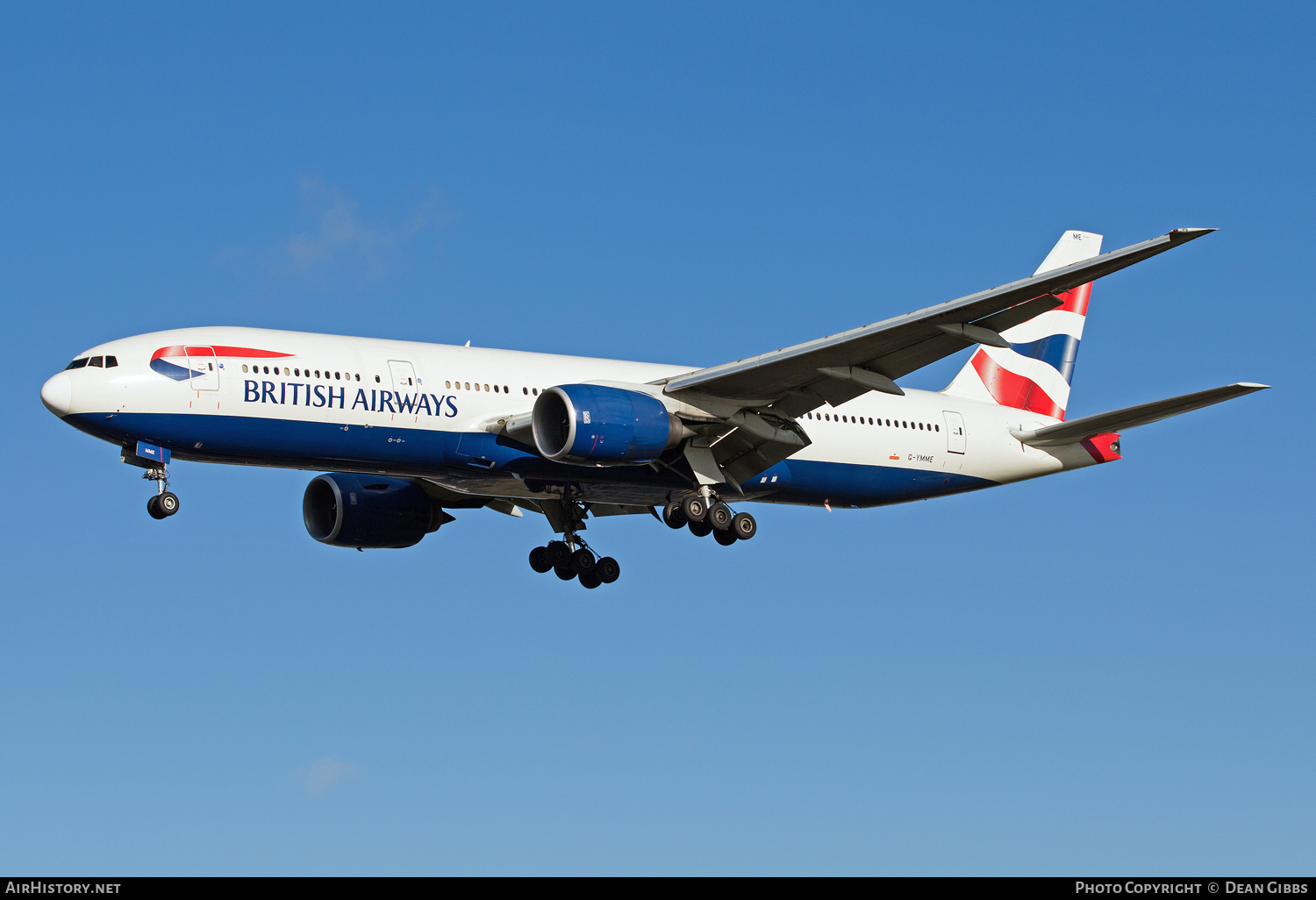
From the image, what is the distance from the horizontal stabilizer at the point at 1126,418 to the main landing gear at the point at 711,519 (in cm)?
894

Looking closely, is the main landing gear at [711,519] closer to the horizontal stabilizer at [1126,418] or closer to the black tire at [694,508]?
the black tire at [694,508]

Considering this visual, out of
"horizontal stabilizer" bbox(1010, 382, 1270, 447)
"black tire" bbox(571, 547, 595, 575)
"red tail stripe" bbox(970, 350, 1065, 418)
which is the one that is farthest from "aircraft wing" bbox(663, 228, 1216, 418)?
"red tail stripe" bbox(970, 350, 1065, 418)

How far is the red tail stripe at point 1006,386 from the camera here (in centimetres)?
4278

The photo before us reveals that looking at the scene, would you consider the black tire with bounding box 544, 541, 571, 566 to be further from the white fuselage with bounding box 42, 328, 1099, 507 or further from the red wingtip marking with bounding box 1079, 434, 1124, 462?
the red wingtip marking with bounding box 1079, 434, 1124, 462

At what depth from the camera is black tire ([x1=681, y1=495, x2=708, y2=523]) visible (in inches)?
1422

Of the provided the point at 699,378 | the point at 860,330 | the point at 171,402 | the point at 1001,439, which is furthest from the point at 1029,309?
the point at 171,402

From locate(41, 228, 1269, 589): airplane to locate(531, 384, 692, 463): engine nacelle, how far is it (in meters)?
0.04

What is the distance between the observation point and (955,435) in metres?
40.3

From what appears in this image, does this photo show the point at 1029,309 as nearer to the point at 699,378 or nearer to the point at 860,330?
the point at 860,330

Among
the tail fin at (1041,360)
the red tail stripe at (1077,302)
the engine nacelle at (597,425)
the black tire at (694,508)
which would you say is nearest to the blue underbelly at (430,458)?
the black tire at (694,508)

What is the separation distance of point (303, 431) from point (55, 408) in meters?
4.85

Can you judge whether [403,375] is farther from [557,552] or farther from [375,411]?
[557,552]
